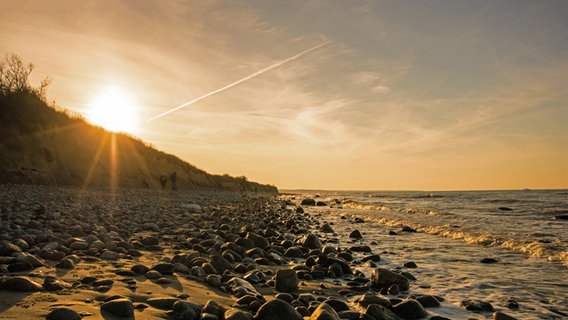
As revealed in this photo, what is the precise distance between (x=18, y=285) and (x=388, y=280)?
4534mm

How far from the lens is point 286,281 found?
4785 millimetres

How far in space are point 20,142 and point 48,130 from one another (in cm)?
293

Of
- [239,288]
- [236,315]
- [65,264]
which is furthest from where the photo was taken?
[65,264]

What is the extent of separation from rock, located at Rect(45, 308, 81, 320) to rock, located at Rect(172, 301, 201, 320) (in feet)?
2.61

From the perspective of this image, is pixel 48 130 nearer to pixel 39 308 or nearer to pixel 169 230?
pixel 169 230

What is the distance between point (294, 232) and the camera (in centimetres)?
1155

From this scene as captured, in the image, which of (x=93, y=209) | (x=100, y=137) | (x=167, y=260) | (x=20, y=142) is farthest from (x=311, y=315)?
(x=100, y=137)

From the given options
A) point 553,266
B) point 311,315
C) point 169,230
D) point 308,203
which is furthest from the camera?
point 308,203

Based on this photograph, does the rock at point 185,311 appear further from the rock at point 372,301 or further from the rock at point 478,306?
the rock at point 478,306

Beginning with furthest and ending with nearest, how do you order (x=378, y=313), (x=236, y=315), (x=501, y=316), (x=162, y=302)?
(x=501, y=316) < (x=378, y=313) < (x=162, y=302) < (x=236, y=315)

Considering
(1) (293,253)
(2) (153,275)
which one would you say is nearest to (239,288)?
(2) (153,275)

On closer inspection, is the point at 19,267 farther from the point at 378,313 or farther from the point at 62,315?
the point at 378,313

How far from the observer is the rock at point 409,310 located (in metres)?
4.04

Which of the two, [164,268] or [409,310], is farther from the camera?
[164,268]
